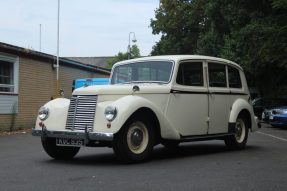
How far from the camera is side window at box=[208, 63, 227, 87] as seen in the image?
473 inches

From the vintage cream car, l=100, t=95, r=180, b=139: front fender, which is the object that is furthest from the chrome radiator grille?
l=100, t=95, r=180, b=139: front fender

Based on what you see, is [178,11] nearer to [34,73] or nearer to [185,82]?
[34,73]

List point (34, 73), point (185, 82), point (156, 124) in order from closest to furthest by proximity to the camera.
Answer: point (156, 124) → point (185, 82) → point (34, 73)

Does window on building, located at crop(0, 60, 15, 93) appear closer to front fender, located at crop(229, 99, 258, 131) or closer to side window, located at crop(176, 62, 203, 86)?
front fender, located at crop(229, 99, 258, 131)

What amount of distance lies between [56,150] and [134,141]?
5.64ft

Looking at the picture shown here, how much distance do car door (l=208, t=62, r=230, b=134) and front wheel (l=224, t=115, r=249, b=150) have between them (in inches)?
17.1

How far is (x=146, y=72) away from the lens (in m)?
11.3

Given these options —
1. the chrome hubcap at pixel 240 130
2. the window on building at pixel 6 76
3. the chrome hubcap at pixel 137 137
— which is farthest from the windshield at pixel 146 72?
the window on building at pixel 6 76

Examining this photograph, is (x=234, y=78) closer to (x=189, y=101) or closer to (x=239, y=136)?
(x=239, y=136)

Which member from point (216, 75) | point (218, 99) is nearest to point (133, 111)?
point (218, 99)

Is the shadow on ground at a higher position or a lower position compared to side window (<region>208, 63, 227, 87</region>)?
lower

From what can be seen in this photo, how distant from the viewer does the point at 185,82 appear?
11.2 metres

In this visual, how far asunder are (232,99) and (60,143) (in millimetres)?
4453

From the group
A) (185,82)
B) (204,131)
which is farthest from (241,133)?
(185,82)
